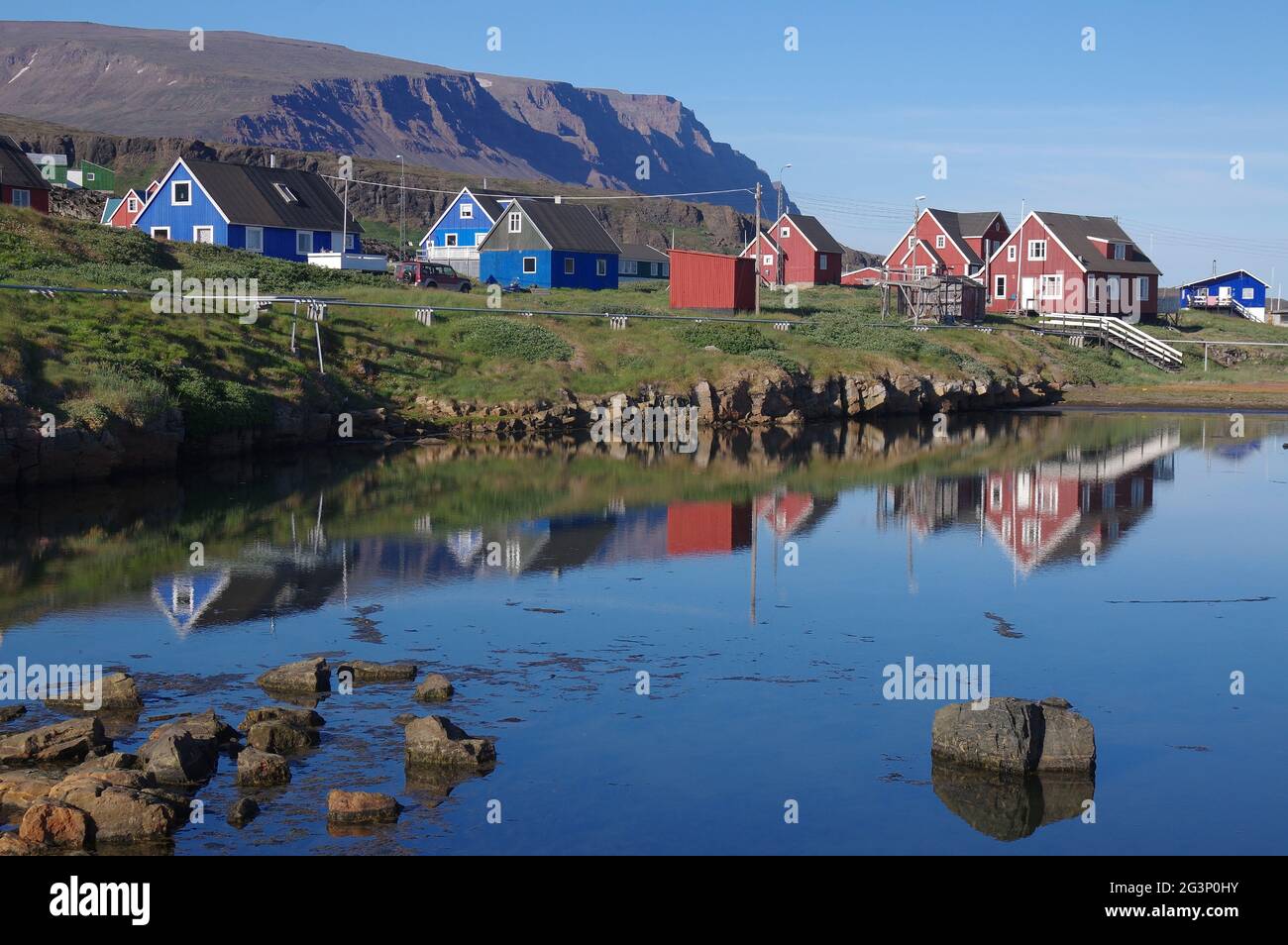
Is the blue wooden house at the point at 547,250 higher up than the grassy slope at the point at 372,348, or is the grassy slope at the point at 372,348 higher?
the blue wooden house at the point at 547,250

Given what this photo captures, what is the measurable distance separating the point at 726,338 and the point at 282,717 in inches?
1582

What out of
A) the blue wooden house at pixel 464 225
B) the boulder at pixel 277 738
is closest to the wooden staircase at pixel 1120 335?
the blue wooden house at pixel 464 225

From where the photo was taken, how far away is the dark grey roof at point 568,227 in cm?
8212

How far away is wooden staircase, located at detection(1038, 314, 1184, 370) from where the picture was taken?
245 feet

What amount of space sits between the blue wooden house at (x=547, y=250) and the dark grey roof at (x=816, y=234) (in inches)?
804

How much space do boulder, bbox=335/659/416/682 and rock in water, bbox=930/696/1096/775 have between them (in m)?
6.46

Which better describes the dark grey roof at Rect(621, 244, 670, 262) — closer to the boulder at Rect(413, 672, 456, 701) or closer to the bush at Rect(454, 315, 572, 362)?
the bush at Rect(454, 315, 572, 362)

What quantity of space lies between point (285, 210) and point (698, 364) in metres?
32.4

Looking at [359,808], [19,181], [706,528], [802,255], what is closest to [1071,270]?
[802,255]

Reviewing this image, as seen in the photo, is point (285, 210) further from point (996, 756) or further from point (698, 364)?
point (996, 756)

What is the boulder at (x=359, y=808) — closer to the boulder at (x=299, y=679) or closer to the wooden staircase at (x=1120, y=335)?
the boulder at (x=299, y=679)

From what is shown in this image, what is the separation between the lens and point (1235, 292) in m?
118

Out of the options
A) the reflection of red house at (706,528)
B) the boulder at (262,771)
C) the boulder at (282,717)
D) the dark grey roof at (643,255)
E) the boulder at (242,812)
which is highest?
the dark grey roof at (643,255)
